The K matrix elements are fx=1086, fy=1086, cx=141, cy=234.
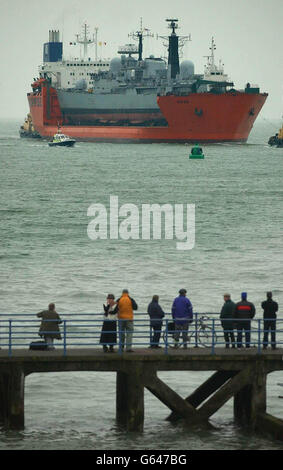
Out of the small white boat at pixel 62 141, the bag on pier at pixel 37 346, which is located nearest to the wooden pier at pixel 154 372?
the bag on pier at pixel 37 346

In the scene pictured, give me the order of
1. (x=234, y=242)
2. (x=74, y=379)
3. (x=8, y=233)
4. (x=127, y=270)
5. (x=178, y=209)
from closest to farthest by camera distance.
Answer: (x=74, y=379), (x=127, y=270), (x=234, y=242), (x=8, y=233), (x=178, y=209)

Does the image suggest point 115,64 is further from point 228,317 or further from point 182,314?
point 182,314

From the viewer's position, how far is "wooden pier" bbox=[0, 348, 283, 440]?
71.6 feet

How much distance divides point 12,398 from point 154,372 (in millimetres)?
2917

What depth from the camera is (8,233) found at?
6159 centimetres

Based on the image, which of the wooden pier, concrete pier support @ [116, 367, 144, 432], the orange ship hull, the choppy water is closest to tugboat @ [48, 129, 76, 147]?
the orange ship hull

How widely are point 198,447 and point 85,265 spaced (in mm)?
26377

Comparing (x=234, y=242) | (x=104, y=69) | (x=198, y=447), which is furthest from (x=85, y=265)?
(x=104, y=69)

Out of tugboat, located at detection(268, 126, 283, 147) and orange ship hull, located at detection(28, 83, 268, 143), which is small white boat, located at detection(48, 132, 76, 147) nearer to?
orange ship hull, located at detection(28, 83, 268, 143)

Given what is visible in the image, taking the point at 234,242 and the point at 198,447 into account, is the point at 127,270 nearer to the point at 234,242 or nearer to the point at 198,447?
the point at 234,242

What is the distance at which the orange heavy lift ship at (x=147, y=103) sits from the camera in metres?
152

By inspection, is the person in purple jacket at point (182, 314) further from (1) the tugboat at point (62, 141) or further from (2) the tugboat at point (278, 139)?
(2) the tugboat at point (278, 139)
